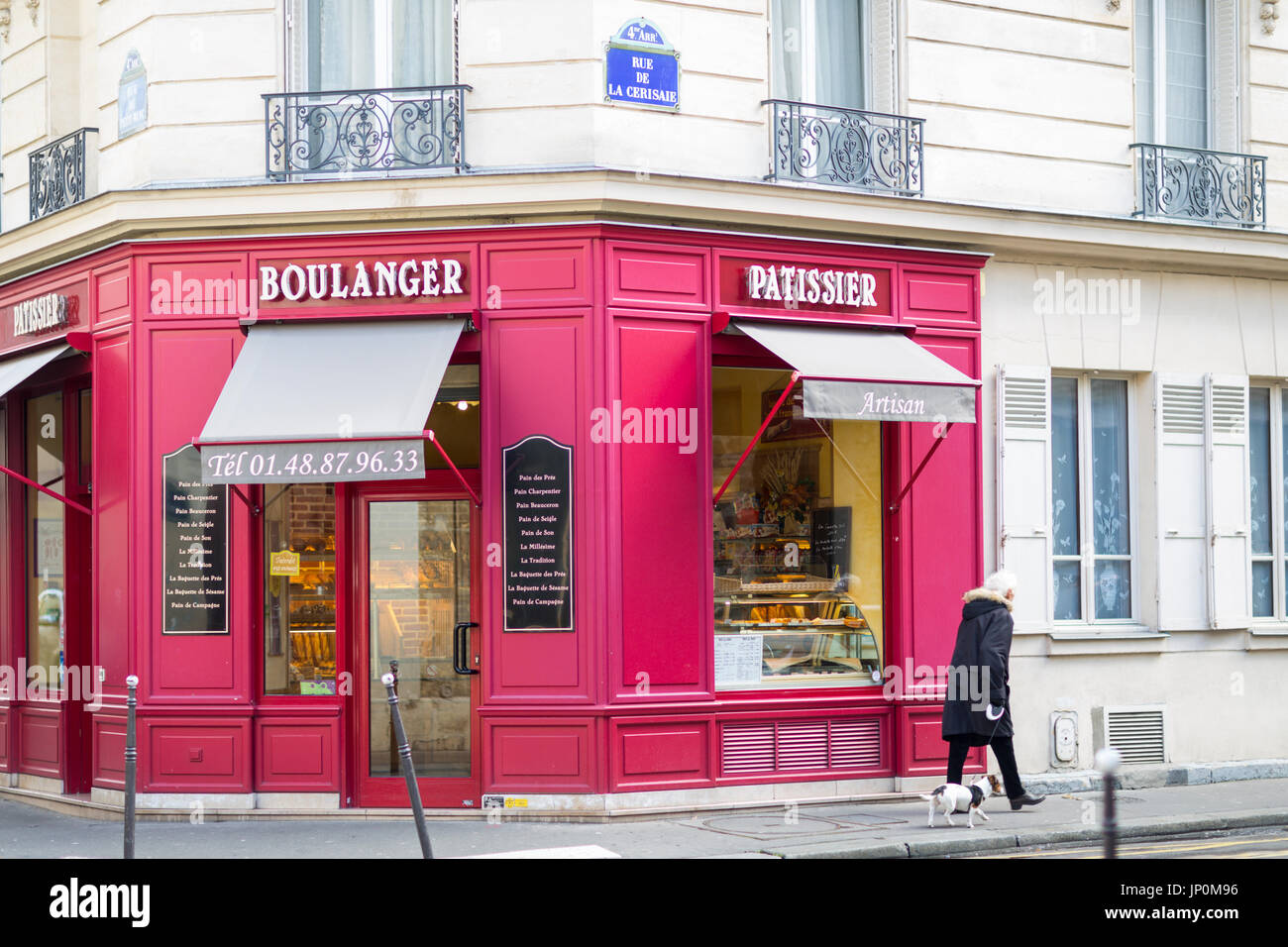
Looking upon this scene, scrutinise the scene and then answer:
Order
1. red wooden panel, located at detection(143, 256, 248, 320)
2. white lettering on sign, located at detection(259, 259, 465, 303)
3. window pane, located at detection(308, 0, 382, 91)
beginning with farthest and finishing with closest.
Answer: window pane, located at detection(308, 0, 382, 91) < red wooden panel, located at detection(143, 256, 248, 320) < white lettering on sign, located at detection(259, 259, 465, 303)

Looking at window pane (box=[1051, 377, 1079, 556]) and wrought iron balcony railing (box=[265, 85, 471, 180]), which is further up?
wrought iron balcony railing (box=[265, 85, 471, 180])

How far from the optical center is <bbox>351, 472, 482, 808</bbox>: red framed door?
11.6 m

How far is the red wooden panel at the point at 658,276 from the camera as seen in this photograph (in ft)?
37.1

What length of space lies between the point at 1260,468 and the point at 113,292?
33.9 ft

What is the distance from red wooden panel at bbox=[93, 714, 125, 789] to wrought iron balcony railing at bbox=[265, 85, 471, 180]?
14.7ft

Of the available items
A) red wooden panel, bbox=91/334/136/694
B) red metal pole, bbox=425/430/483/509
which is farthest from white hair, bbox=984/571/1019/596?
red wooden panel, bbox=91/334/136/694

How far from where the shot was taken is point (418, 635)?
1170 cm

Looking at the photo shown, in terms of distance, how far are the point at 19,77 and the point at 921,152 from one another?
797 centimetres

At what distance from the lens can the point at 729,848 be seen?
985 centimetres

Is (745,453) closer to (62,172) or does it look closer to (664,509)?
(664,509)

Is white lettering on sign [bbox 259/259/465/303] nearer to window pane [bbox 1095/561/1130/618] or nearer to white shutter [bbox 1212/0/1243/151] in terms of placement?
window pane [bbox 1095/561/1130/618]

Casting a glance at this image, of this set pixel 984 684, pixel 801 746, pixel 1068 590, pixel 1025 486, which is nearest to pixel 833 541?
pixel 801 746

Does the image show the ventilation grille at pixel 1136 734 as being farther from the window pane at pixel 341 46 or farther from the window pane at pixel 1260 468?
the window pane at pixel 341 46

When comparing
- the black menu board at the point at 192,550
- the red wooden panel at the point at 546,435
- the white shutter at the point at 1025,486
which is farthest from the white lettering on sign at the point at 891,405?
the black menu board at the point at 192,550
